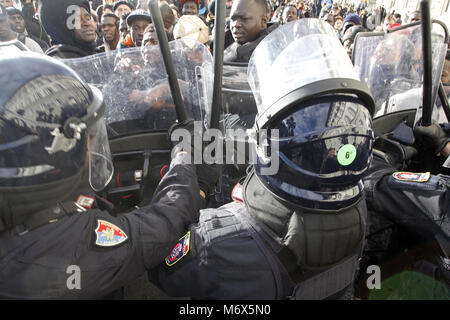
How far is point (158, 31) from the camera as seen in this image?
4.44 feet

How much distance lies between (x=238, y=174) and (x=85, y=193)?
2.97 feet

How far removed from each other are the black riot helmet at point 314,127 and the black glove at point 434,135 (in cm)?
98

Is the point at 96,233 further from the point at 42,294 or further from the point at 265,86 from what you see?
the point at 265,86

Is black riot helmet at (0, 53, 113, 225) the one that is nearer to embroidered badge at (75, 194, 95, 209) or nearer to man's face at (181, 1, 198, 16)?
embroidered badge at (75, 194, 95, 209)

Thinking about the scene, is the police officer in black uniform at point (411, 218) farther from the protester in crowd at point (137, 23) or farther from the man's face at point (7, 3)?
the man's face at point (7, 3)

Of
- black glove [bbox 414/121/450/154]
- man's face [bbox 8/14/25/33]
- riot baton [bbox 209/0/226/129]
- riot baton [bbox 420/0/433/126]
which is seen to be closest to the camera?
riot baton [bbox 209/0/226/129]

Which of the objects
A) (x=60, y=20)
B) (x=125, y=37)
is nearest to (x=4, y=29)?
(x=60, y=20)

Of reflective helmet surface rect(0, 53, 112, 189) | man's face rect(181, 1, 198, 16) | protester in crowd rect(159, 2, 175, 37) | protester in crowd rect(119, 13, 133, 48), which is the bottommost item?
reflective helmet surface rect(0, 53, 112, 189)

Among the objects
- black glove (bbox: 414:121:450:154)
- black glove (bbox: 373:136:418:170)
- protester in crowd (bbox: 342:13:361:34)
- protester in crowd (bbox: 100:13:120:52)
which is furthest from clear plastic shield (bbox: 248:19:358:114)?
protester in crowd (bbox: 342:13:361:34)

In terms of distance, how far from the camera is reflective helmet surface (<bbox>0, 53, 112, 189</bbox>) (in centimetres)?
101

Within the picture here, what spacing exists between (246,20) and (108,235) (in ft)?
7.70

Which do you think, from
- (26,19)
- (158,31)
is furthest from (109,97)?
(26,19)

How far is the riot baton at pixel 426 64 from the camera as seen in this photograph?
5.18 feet

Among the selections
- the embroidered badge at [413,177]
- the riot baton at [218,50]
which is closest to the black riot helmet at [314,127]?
the riot baton at [218,50]
